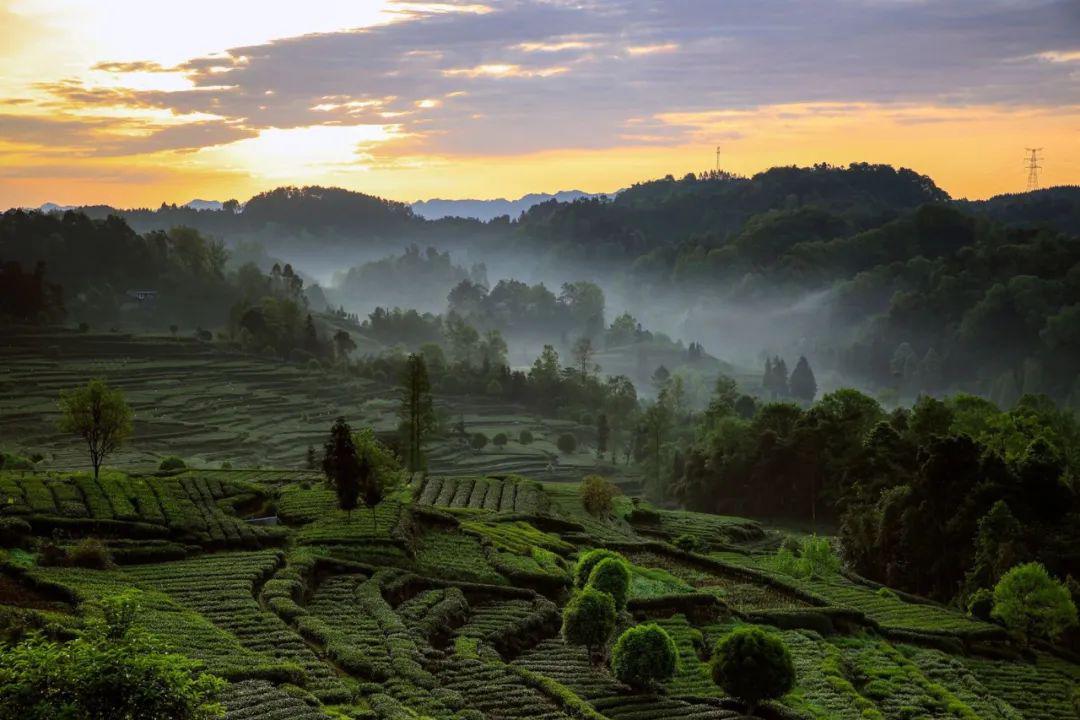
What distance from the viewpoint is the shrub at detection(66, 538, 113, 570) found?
3975 centimetres

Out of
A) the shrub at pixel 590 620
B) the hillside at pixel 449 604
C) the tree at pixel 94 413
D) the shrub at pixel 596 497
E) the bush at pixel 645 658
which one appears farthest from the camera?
the shrub at pixel 596 497

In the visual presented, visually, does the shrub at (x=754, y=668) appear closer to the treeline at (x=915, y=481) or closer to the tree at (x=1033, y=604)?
the tree at (x=1033, y=604)

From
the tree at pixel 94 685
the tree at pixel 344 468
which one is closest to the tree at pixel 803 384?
the tree at pixel 344 468

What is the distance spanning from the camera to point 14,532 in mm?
41125

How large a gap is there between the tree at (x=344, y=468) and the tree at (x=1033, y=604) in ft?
110

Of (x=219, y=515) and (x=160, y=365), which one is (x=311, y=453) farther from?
(x=160, y=365)

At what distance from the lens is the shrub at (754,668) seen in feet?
115

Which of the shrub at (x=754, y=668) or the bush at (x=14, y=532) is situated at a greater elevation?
the bush at (x=14, y=532)

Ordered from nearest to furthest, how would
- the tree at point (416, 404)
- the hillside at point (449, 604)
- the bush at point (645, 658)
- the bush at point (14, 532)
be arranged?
the hillside at point (449, 604), the bush at point (645, 658), the bush at point (14, 532), the tree at point (416, 404)

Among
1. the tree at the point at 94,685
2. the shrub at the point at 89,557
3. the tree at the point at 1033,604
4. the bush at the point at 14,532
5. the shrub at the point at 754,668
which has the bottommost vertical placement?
the tree at the point at 1033,604

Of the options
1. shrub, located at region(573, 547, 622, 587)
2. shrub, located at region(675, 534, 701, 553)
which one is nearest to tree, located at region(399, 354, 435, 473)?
shrub, located at region(675, 534, 701, 553)

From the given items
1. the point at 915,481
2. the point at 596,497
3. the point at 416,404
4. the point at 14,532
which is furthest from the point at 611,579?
the point at 416,404

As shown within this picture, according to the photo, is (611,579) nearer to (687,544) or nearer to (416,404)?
(687,544)

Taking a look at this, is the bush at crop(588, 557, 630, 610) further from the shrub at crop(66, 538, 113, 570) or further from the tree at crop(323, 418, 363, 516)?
the shrub at crop(66, 538, 113, 570)
